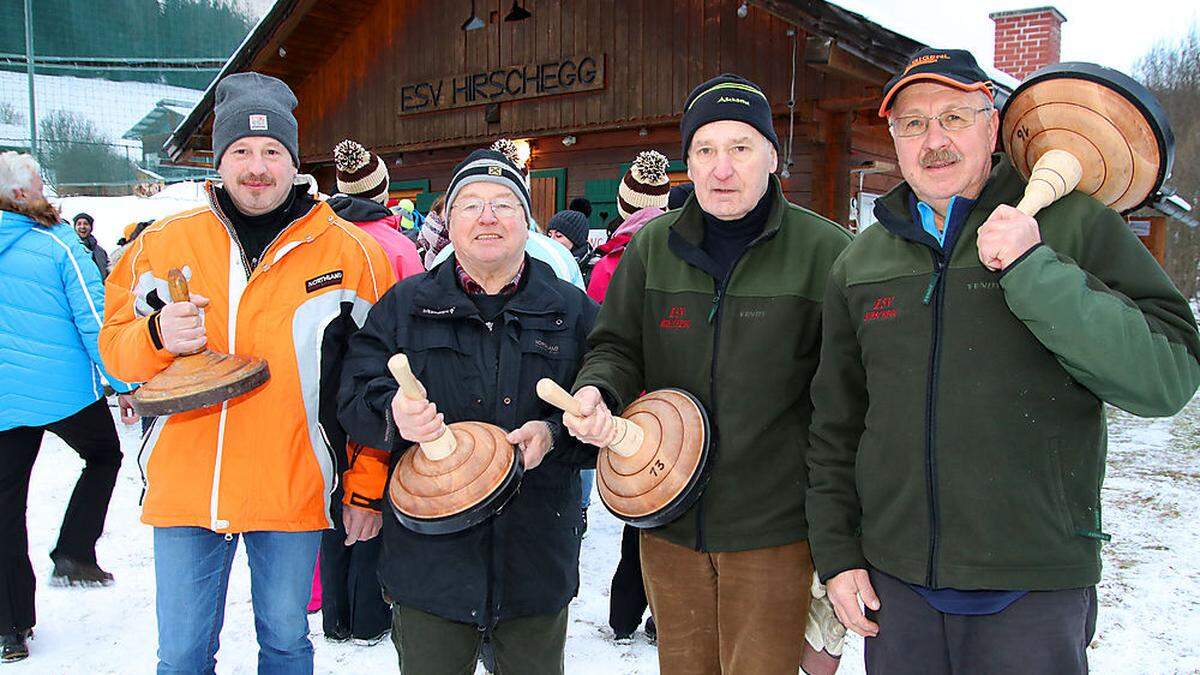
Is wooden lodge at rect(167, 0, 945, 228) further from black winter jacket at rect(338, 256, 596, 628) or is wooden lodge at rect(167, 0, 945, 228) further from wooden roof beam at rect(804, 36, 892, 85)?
black winter jacket at rect(338, 256, 596, 628)

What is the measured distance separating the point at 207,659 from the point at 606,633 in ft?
6.56

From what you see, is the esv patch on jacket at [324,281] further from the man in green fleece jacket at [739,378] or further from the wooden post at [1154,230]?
the wooden post at [1154,230]

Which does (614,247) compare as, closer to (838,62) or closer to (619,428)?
(619,428)

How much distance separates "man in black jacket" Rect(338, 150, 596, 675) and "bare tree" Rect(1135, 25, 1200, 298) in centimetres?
2963

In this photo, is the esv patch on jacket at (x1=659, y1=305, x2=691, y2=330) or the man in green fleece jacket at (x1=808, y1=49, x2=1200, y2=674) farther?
the esv patch on jacket at (x1=659, y1=305, x2=691, y2=330)

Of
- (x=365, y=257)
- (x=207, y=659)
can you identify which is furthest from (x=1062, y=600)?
(x=207, y=659)

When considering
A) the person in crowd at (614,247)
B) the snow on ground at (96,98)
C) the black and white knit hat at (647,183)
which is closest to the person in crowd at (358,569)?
the person in crowd at (614,247)

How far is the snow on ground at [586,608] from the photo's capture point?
12.2 ft

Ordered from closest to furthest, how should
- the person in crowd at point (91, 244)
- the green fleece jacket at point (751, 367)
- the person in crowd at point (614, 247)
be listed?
the green fleece jacket at point (751, 367) → the person in crowd at point (614, 247) → the person in crowd at point (91, 244)

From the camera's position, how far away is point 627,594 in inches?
153

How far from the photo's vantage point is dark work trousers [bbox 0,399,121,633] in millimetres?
3729

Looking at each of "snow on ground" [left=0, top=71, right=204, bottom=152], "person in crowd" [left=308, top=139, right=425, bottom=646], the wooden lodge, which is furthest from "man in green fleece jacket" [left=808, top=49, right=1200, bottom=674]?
"snow on ground" [left=0, top=71, right=204, bottom=152]

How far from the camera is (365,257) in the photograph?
2660 mm

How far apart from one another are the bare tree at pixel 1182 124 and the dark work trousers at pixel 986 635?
2960 cm
